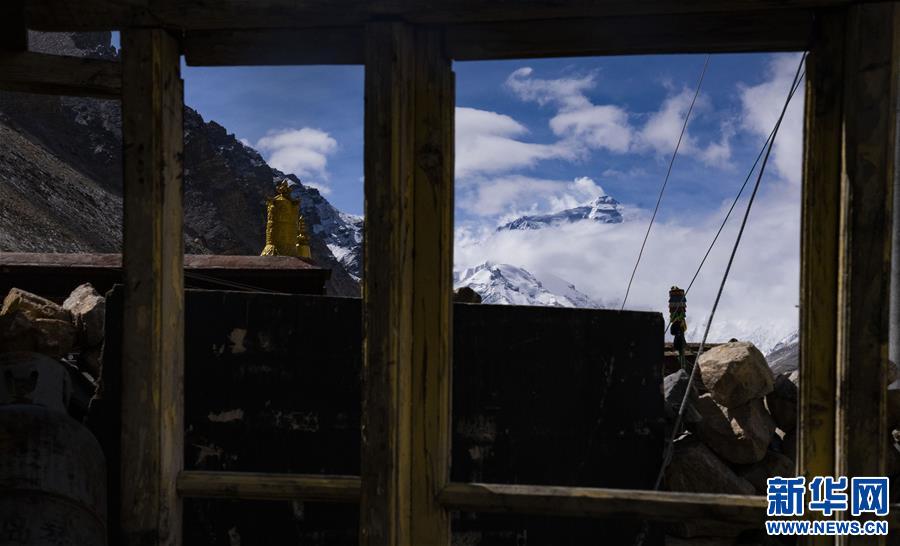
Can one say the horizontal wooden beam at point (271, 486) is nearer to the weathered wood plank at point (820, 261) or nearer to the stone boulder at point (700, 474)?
the weathered wood plank at point (820, 261)

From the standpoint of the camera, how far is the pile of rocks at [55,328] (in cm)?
434

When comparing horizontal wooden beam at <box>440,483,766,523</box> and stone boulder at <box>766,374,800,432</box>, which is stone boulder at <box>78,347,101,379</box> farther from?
stone boulder at <box>766,374,800,432</box>

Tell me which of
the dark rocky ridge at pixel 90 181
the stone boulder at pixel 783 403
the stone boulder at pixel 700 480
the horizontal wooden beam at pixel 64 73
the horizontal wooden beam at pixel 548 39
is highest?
the dark rocky ridge at pixel 90 181

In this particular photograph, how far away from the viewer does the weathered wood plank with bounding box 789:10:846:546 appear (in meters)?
2.36

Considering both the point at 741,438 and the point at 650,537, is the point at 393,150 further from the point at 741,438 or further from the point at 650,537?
the point at 741,438

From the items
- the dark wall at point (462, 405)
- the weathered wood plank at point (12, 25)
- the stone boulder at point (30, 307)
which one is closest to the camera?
the weathered wood plank at point (12, 25)

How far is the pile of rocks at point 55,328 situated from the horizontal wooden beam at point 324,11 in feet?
7.33

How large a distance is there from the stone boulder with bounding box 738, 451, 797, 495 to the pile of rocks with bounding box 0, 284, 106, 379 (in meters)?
4.33

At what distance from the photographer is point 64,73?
265 centimetres

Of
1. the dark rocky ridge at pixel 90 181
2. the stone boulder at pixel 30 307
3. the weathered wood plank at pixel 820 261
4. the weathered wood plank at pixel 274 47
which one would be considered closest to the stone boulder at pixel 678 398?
the weathered wood plank at pixel 820 261

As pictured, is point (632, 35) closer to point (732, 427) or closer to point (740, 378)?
point (740, 378)

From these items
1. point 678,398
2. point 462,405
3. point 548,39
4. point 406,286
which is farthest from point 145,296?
point 678,398

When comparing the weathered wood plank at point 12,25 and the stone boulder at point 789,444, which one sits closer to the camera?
the weathered wood plank at point 12,25

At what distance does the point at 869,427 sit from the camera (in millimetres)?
2314
